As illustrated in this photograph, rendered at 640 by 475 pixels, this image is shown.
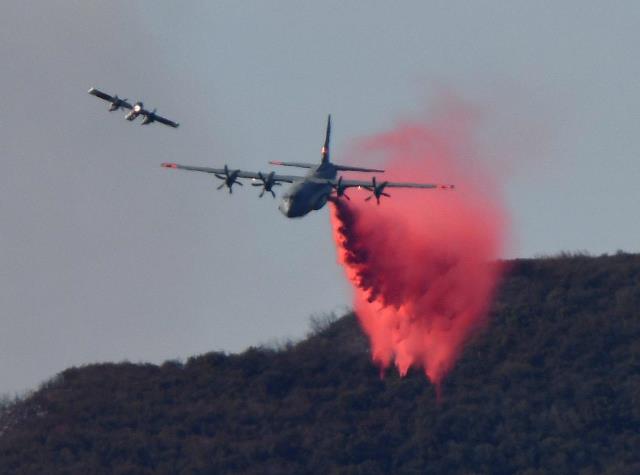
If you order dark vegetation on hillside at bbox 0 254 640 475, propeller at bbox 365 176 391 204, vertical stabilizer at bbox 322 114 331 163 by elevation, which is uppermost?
vertical stabilizer at bbox 322 114 331 163

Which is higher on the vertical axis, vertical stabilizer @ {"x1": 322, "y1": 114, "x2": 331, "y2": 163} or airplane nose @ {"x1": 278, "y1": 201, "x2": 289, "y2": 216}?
vertical stabilizer @ {"x1": 322, "y1": 114, "x2": 331, "y2": 163}

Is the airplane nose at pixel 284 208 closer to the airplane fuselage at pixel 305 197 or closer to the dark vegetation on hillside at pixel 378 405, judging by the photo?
the airplane fuselage at pixel 305 197

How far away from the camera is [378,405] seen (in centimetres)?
14875

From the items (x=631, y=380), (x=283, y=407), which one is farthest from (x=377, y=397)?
(x=631, y=380)

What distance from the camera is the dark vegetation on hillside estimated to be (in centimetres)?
13950

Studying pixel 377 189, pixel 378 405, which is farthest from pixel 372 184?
pixel 378 405

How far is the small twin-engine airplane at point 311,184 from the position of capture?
11788 centimetres

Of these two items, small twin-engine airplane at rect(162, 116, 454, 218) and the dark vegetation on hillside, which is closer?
small twin-engine airplane at rect(162, 116, 454, 218)

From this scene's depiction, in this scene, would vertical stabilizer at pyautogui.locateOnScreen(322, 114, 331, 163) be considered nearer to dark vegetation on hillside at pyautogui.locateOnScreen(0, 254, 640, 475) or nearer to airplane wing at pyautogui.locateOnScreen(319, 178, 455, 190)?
airplane wing at pyautogui.locateOnScreen(319, 178, 455, 190)

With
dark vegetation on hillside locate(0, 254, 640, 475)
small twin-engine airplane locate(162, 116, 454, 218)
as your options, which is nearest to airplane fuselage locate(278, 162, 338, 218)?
small twin-engine airplane locate(162, 116, 454, 218)

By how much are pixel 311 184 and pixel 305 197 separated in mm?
1793


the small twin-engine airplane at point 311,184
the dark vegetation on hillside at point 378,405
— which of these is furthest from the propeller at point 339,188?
the dark vegetation on hillside at point 378,405

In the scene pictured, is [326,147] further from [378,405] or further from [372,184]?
[378,405]

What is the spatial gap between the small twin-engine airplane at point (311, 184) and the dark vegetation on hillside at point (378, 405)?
20339 millimetres
